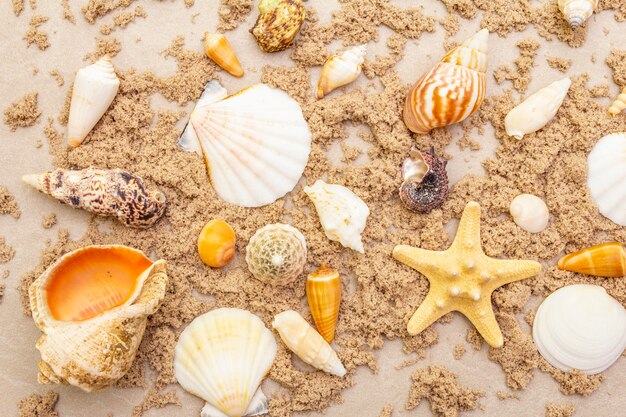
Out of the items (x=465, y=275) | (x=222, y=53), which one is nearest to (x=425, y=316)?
(x=465, y=275)

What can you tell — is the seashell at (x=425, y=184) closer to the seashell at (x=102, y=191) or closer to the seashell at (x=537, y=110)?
the seashell at (x=537, y=110)

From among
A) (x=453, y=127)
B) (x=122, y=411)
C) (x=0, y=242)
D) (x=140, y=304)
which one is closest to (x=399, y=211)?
(x=453, y=127)

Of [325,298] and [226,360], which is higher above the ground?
[325,298]

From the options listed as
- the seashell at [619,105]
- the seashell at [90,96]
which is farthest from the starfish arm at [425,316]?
the seashell at [90,96]

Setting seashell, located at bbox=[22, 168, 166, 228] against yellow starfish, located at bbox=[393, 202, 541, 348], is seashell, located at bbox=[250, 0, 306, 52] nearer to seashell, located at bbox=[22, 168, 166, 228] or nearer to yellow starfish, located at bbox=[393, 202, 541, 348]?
seashell, located at bbox=[22, 168, 166, 228]

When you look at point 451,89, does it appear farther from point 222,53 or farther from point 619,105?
point 222,53

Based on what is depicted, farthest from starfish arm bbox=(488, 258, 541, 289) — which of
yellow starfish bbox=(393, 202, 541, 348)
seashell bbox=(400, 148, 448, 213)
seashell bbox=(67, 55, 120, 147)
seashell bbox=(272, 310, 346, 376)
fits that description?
seashell bbox=(67, 55, 120, 147)

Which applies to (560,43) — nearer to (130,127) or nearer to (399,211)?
(399,211)
